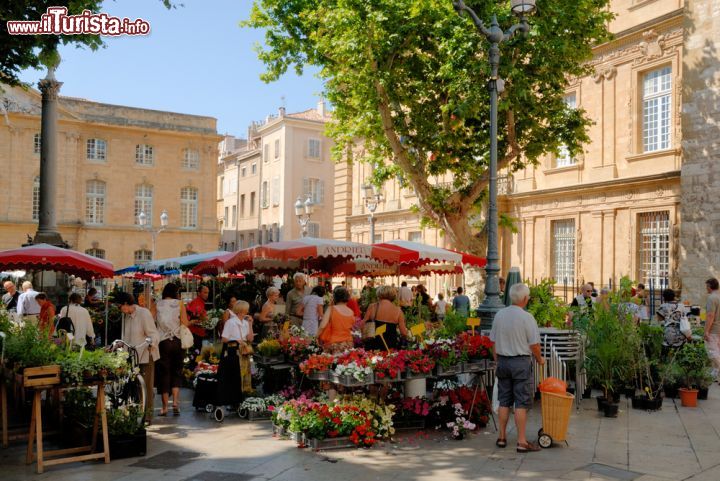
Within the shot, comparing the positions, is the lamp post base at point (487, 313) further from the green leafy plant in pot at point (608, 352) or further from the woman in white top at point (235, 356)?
the woman in white top at point (235, 356)

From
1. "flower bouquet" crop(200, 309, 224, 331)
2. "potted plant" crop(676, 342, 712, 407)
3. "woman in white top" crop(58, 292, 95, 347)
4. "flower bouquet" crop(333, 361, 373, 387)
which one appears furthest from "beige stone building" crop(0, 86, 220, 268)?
"potted plant" crop(676, 342, 712, 407)

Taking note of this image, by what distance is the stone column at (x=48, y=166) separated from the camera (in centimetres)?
1708

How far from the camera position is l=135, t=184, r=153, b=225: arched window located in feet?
153

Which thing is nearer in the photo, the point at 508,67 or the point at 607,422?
the point at 607,422

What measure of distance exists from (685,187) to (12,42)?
1678cm

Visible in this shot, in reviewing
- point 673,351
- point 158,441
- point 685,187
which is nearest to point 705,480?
point 673,351

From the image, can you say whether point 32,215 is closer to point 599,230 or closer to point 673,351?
point 599,230

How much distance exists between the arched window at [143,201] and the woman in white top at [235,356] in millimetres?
39082

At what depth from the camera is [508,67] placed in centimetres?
1566

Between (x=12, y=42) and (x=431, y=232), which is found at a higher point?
(x=12, y=42)

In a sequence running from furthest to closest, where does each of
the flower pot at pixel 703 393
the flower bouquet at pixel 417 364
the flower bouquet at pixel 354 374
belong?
1. the flower pot at pixel 703 393
2. the flower bouquet at pixel 417 364
3. the flower bouquet at pixel 354 374

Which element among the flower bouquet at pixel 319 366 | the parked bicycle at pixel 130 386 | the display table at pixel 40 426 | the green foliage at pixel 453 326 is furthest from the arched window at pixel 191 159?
the display table at pixel 40 426

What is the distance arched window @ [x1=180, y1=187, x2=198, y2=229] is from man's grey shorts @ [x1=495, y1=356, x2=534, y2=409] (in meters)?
42.7

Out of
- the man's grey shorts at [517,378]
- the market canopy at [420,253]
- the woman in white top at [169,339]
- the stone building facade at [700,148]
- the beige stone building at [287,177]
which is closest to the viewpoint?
the man's grey shorts at [517,378]
